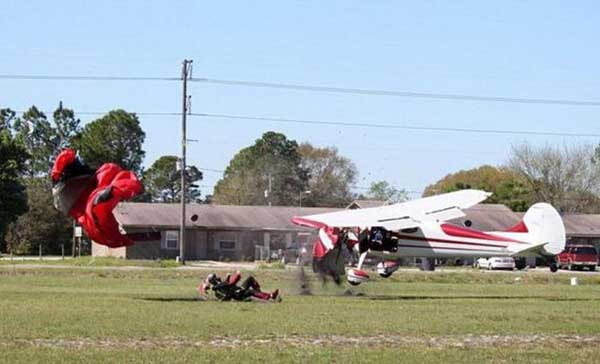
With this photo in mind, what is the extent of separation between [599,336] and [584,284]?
1173 inches

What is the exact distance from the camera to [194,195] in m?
154

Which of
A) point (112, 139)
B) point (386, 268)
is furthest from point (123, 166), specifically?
point (386, 268)

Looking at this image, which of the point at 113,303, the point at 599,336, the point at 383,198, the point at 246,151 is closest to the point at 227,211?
the point at 383,198

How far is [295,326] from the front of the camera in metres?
24.8

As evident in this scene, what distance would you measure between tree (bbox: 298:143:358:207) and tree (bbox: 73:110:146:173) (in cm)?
2429

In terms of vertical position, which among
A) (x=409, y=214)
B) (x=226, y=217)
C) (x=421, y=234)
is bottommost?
(x=421, y=234)

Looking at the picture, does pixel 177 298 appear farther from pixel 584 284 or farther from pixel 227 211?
pixel 227 211

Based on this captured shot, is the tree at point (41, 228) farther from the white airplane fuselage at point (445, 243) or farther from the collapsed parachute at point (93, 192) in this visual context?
the collapsed parachute at point (93, 192)

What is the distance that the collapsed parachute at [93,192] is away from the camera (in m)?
32.0

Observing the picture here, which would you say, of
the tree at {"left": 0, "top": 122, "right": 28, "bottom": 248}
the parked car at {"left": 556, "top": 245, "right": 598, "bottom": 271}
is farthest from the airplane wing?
the tree at {"left": 0, "top": 122, "right": 28, "bottom": 248}

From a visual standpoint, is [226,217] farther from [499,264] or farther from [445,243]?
[445,243]

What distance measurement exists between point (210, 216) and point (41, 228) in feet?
63.2

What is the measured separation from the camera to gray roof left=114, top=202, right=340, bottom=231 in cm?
8962

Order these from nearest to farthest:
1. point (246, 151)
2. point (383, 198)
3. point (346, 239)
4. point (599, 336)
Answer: point (599, 336) < point (346, 239) < point (383, 198) < point (246, 151)
